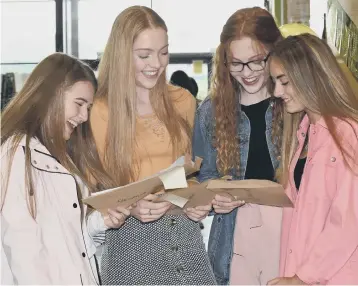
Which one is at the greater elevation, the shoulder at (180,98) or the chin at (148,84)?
the chin at (148,84)

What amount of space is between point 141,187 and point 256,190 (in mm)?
399

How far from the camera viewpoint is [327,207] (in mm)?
2242

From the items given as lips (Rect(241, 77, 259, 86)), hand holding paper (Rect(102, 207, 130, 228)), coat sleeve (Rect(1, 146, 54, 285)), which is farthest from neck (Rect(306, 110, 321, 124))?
coat sleeve (Rect(1, 146, 54, 285))

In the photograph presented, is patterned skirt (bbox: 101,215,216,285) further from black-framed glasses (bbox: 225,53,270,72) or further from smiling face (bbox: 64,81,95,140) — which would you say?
black-framed glasses (bbox: 225,53,270,72)

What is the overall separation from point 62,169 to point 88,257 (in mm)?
306

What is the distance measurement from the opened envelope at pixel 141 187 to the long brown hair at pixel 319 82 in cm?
46

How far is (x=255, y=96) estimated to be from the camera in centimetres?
280

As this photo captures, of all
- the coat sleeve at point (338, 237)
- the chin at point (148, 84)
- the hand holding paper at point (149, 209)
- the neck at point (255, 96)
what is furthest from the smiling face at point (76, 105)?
the coat sleeve at point (338, 237)

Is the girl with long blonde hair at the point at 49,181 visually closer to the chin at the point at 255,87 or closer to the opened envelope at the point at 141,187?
the opened envelope at the point at 141,187

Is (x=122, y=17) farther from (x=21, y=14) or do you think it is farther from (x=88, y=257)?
(x=21, y=14)

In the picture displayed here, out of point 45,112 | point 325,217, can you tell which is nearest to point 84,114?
point 45,112

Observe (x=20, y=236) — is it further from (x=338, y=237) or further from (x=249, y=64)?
(x=249, y=64)

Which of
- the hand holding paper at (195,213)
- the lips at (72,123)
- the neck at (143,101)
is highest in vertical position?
the neck at (143,101)

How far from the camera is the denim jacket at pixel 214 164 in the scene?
2.74 metres
